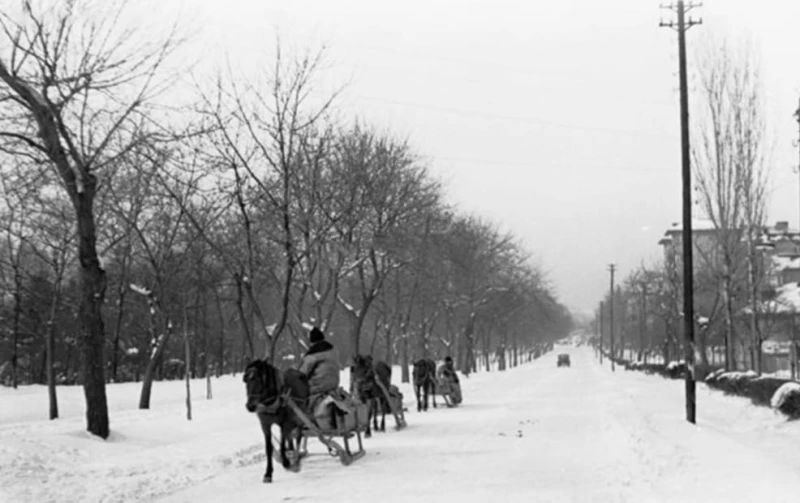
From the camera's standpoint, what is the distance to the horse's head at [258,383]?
13453 mm

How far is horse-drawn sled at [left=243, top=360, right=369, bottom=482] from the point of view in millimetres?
13516

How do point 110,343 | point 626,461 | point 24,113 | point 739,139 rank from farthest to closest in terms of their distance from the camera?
1. point 110,343
2. point 739,139
3. point 24,113
4. point 626,461

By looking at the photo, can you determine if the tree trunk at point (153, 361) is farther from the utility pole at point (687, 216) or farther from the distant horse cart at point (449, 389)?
the utility pole at point (687, 216)

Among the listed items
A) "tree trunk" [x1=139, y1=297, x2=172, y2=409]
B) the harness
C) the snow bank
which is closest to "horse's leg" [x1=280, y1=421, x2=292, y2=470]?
the harness

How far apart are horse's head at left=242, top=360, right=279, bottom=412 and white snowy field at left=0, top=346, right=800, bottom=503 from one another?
118cm

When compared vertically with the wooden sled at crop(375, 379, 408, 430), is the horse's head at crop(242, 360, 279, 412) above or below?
above

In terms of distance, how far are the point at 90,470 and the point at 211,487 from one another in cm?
333

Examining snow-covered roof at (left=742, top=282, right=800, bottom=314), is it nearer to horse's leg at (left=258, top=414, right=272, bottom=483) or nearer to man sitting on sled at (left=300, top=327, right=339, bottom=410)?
man sitting on sled at (left=300, top=327, right=339, bottom=410)

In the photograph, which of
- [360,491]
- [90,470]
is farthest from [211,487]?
[90,470]

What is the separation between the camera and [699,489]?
11.3 meters

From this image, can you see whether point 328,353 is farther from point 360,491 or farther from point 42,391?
point 42,391

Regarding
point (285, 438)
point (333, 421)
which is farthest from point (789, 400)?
point (285, 438)

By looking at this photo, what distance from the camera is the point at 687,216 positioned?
78.7 ft

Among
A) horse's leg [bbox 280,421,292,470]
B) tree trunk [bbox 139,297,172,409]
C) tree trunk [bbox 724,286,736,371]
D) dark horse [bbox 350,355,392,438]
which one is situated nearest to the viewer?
horse's leg [bbox 280,421,292,470]
